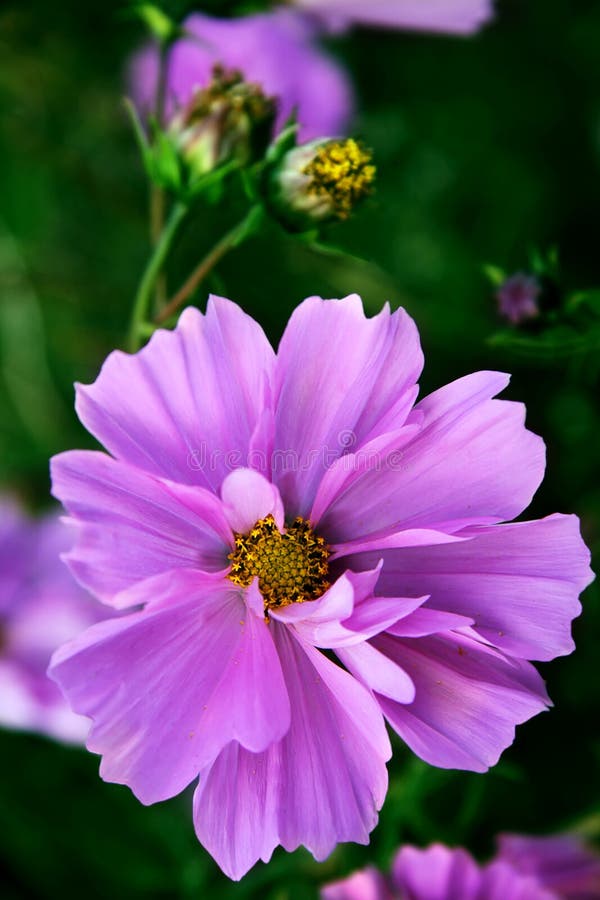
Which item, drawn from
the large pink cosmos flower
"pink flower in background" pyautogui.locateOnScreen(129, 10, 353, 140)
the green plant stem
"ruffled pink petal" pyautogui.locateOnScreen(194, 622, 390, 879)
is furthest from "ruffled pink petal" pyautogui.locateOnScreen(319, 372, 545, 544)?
"pink flower in background" pyautogui.locateOnScreen(129, 10, 353, 140)

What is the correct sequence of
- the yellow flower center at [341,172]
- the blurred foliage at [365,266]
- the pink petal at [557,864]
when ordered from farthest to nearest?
1. the blurred foliage at [365,266]
2. the pink petal at [557,864]
3. the yellow flower center at [341,172]

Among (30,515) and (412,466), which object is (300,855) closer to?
(412,466)

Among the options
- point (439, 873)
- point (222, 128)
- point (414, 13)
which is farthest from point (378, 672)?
point (414, 13)

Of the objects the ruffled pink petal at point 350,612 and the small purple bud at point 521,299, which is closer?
the ruffled pink petal at point 350,612

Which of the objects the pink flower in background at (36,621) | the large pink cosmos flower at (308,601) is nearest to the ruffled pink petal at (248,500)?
the large pink cosmos flower at (308,601)

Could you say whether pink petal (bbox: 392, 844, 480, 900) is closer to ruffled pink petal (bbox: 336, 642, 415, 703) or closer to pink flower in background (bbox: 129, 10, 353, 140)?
ruffled pink petal (bbox: 336, 642, 415, 703)

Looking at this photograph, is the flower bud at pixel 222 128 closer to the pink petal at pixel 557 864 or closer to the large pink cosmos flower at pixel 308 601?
the large pink cosmos flower at pixel 308 601
